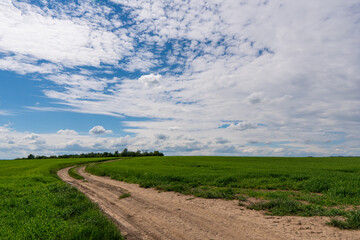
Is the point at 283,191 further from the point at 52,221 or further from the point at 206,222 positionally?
the point at 52,221

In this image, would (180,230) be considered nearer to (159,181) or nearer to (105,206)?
(105,206)

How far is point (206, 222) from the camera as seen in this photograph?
11.0 metres

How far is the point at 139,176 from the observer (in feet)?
91.6

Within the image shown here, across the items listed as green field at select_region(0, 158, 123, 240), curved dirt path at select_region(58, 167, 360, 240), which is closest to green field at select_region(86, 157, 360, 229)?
curved dirt path at select_region(58, 167, 360, 240)

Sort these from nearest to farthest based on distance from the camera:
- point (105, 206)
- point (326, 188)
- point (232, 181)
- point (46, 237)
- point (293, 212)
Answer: point (46, 237), point (293, 212), point (105, 206), point (326, 188), point (232, 181)

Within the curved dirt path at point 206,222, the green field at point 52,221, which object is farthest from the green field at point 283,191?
the green field at point 52,221

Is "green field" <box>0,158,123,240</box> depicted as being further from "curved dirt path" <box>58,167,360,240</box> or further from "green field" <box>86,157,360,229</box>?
"green field" <box>86,157,360,229</box>

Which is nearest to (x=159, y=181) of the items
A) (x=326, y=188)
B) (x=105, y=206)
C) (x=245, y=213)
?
(x=105, y=206)

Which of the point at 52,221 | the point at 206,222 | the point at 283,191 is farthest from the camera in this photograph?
the point at 283,191

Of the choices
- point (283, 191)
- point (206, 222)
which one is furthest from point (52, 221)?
point (283, 191)

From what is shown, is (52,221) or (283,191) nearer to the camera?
(52,221)

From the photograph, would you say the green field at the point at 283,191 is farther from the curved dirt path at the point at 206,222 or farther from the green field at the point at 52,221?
the green field at the point at 52,221

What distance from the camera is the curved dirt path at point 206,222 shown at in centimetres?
932

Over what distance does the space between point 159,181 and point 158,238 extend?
14.6 metres
